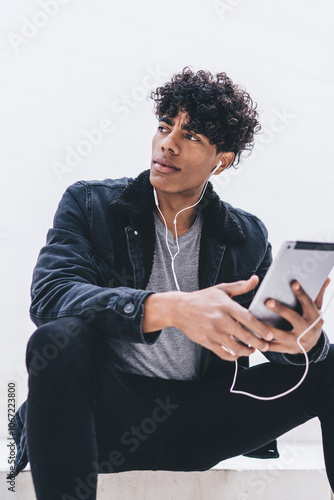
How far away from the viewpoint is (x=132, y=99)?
5.71ft

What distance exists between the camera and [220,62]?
5.97ft

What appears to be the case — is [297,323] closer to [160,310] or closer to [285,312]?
[285,312]

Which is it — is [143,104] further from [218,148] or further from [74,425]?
[74,425]

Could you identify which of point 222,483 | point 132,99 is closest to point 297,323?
point 222,483

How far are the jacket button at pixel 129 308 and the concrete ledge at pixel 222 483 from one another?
0.61 metres

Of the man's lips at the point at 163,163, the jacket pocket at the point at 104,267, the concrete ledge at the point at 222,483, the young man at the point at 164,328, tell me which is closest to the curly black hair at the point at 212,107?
the young man at the point at 164,328

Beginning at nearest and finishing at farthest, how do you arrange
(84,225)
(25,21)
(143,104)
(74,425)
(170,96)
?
1. (74,425)
2. (84,225)
3. (170,96)
4. (25,21)
5. (143,104)

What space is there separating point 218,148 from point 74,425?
84 cm

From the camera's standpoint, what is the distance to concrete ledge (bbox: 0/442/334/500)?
4.18 feet

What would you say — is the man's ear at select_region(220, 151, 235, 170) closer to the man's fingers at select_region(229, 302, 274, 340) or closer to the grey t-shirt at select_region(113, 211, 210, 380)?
the grey t-shirt at select_region(113, 211, 210, 380)

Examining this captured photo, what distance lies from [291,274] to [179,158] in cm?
53

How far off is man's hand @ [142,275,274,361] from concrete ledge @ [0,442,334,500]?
→ 0.60 m

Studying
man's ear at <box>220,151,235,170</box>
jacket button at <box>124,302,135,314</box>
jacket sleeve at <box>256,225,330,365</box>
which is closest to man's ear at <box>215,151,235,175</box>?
man's ear at <box>220,151,235,170</box>

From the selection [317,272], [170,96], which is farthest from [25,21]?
[317,272]
